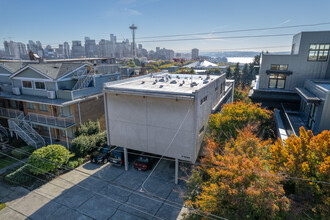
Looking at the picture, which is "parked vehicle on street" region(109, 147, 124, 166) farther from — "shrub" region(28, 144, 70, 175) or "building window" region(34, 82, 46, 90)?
"building window" region(34, 82, 46, 90)

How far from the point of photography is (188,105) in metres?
15.7

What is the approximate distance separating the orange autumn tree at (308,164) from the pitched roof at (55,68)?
24013mm

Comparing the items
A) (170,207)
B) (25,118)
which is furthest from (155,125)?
(25,118)

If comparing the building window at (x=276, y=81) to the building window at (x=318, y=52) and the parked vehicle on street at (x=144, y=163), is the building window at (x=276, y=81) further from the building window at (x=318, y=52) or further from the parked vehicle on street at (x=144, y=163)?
the parked vehicle on street at (x=144, y=163)

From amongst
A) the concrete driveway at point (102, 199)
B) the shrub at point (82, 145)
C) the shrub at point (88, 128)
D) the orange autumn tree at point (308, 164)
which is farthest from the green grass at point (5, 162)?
the orange autumn tree at point (308, 164)

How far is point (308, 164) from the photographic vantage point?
340 inches

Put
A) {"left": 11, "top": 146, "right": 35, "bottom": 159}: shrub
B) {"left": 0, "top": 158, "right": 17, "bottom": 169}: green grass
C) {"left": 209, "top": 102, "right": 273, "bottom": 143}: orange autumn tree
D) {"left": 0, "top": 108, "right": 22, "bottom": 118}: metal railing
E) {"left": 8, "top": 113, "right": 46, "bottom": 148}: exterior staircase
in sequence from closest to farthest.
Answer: {"left": 209, "top": 102, "right": 273, "bottom": 143}: orange autumn tree → {"left": 0, "top": 158, "right": 17, "bottom": 169}: green grass → {"left": 11, "top": 146, "right": 35, "bottom": 159}: shrub → {"left": 8, "top": 113, "right": 46, "bottom": 148}: exterior staircase → {"left": 0, "top": 108, "right": 22, "bottom": 118}: metal railing

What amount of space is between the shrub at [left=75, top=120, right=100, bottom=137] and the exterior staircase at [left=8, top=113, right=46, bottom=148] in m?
4.79

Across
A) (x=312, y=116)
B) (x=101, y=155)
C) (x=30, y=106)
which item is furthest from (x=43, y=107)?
(x=312, y=116)

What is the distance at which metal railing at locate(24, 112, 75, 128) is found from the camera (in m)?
22.8

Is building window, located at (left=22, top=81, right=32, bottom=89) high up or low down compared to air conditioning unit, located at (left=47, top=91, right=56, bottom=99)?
up

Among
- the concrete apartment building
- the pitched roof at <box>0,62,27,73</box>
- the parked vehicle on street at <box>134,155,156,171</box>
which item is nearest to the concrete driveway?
the parked vehicle on street at <box>134,155,156,171</box>

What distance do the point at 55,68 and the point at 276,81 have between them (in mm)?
28130

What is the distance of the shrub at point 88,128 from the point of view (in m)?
22.8
